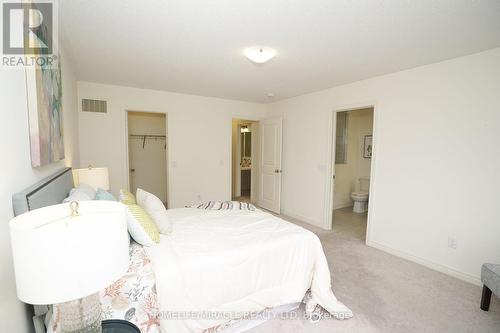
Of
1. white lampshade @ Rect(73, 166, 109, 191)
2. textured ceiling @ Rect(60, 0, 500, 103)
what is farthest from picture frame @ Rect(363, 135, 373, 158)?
white lampshade @ Rect(73, 166, 109, 191)

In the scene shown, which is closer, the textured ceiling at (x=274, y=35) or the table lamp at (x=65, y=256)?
the table lamp at (x=65, y=256)

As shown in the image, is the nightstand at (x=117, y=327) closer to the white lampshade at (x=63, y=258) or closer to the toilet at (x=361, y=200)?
the white lampshade at (x=63, y=258)

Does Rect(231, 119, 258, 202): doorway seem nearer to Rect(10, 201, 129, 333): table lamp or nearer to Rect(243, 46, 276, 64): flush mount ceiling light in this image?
Rect(243, 46, 276, 64): flush mount ceiling light

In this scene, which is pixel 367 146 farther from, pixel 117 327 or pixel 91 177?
pixel 117 327

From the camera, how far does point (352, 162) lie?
555 centimetres

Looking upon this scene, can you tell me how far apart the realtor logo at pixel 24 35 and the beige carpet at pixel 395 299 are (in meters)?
2.26

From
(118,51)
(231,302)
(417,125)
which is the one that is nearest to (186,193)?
(118,51)

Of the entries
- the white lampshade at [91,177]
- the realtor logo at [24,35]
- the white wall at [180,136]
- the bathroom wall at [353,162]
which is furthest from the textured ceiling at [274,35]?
the bathroom wall at [353,162]

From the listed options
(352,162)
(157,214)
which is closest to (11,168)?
(157,214)

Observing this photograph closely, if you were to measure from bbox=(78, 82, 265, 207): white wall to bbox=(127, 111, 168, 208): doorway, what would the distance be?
93 centimetres

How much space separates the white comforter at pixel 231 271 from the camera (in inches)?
60.1

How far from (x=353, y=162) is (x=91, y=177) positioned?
17.0 feet

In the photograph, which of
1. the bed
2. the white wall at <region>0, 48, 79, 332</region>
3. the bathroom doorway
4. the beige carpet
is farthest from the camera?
the bathroom doorway

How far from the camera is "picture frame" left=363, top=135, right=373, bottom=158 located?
5.30 m
